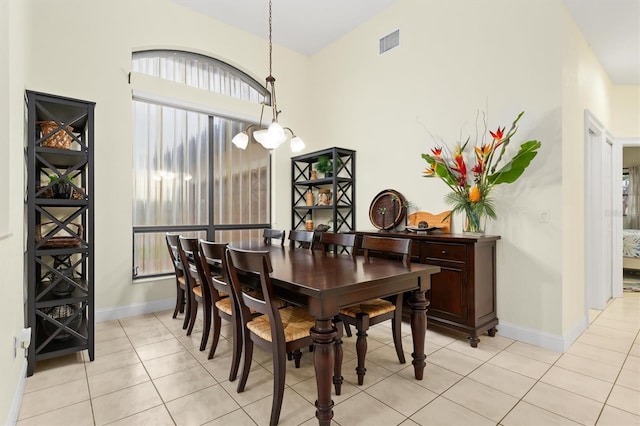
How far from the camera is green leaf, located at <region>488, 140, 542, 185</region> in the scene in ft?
9.09

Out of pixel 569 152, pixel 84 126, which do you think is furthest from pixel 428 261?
pixel 84 126

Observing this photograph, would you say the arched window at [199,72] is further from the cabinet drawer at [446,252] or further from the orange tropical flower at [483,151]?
the cabinet drawer at [446,252]

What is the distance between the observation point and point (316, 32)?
4.72m

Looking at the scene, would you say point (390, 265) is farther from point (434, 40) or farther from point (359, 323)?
point (434, 40)

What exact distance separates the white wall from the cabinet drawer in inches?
119

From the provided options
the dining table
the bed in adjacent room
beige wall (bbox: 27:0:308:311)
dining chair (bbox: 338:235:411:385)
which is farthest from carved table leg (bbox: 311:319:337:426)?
the bed in adjacent room

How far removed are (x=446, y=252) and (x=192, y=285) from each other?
7.77 ft

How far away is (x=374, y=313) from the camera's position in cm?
225

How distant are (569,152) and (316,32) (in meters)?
3.57

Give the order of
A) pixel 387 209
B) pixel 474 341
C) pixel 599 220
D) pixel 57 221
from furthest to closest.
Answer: pixel 387 209 → pixel 599 220 → pixel 474 341 → pixel 57 221

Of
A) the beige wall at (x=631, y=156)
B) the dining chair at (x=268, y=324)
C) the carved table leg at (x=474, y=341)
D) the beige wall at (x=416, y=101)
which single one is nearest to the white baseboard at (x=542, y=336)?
the beige wall at (x=416, y=101)

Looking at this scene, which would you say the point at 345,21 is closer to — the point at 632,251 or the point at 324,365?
the point at 324,365

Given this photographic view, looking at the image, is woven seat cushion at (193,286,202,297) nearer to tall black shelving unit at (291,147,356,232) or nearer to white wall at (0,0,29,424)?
white wall at (0,0,29,424)

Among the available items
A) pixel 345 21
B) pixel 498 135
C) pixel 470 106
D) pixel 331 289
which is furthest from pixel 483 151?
pixel 345 21
